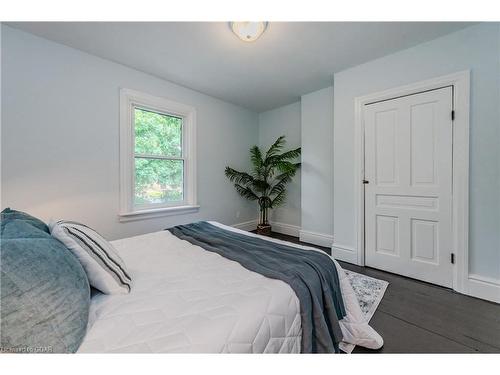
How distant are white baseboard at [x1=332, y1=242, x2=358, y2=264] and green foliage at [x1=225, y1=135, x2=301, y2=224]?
1391 millimetres

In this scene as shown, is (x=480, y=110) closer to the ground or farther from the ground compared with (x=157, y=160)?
farther from the ground

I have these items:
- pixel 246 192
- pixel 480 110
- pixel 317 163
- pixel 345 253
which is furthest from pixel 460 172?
pixel 246 192

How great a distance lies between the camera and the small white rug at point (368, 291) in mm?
1666

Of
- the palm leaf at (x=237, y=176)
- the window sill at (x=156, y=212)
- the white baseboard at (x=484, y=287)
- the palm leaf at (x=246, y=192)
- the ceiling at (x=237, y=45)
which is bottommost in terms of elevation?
the white baseboard at (x=484, y=287)

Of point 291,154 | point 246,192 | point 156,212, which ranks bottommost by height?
point 156,212

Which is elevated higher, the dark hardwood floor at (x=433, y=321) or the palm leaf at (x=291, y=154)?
the palm leaf at (x=291, y=154)

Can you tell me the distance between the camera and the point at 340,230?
8.91ft

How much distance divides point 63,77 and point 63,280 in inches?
92.3

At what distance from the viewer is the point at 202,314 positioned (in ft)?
2.56

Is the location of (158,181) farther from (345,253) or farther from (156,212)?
(345,253)

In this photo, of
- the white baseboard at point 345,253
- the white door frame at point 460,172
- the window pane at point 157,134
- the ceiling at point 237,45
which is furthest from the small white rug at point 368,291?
the window pane at point 157,134

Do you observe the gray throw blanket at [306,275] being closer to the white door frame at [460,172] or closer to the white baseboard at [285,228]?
the white door frame at [460,172]

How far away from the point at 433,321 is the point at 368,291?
48 cm
